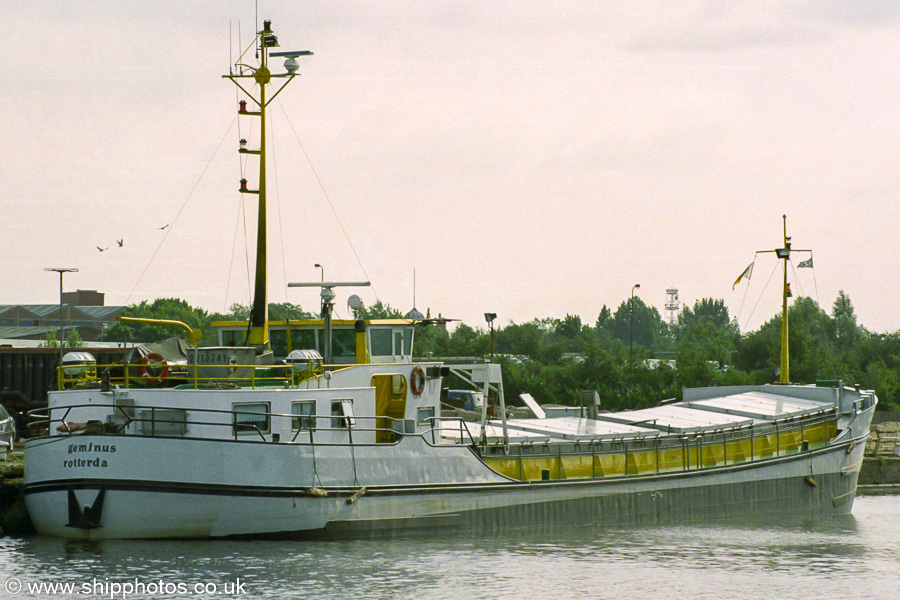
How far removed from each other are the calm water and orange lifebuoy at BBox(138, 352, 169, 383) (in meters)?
3.59

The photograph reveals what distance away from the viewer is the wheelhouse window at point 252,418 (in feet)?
72.2

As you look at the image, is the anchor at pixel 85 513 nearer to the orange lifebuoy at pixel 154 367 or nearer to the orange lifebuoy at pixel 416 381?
the orange lifebuoy at pixel 154 367

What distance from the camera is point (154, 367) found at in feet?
77.3

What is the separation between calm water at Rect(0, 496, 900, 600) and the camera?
1895 cm

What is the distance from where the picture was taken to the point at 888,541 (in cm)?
2694

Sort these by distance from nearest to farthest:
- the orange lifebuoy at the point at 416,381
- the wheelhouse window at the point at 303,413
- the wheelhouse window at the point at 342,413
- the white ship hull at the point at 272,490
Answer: the white ship hull at the point at 272,490 → the wheelhouse window at the point at 303,413 → the wheelhouse window at the point at 342,413 → the orange lifebuoy at the point at 416,381

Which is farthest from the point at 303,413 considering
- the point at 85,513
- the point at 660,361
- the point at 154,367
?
the point at 660,361

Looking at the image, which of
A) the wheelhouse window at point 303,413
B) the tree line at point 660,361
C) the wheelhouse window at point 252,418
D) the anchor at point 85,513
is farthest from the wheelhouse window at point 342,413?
the tree line at point 660,361

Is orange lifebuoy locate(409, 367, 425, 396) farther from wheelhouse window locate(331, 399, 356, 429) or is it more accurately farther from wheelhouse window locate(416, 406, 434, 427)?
wheelhouse window locate(331, 399, 356, 429)

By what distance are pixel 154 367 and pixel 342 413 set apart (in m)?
4.27

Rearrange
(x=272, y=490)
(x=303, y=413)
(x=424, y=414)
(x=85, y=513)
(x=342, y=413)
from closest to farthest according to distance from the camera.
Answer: (x=85, y=513) < (x=272, y=490) < (x=303, y=413) < (x=342, y=413) < (x=424, y=414)

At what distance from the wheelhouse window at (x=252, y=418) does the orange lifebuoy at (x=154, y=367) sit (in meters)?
1.98

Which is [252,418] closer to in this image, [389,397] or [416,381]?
[389,397]

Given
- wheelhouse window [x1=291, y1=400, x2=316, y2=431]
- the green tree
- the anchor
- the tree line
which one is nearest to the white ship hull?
the anchor
